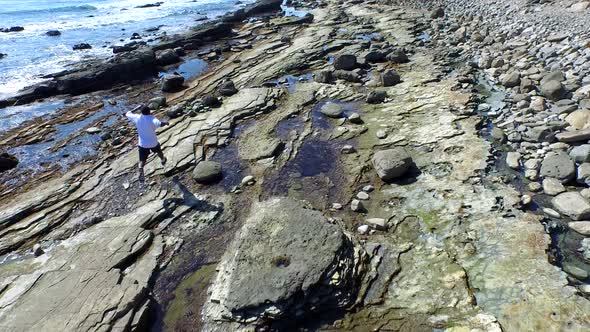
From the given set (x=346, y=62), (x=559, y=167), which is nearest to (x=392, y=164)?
(x=559, y=167)

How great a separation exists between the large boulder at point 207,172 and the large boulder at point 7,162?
786 centimetres

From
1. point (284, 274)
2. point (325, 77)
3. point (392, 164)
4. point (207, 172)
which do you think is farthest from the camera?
point (325, 77)

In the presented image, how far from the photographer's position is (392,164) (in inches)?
429

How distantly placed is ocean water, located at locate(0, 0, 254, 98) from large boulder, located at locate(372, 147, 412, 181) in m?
21.4

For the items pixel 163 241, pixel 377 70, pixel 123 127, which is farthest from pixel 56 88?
pixel 377 70

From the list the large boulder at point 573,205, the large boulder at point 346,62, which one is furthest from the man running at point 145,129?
the large boulder at point 346,62

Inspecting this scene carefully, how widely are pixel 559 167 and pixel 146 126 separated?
1204 cm

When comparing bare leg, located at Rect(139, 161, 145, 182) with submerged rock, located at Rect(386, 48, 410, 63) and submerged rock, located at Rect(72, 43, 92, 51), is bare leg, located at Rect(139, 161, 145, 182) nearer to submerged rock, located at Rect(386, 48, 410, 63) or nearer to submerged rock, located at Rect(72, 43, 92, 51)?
submerged rock, located at Rect(386, 48, 410, 63)

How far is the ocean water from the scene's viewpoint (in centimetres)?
2650

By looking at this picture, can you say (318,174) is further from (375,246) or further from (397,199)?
(375,246)

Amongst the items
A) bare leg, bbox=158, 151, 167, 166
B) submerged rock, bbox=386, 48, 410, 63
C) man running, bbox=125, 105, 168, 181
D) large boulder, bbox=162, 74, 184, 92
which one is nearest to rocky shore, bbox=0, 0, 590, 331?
bare leg, bbox=158, 151, 167, 166

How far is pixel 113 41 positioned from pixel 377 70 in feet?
85.6

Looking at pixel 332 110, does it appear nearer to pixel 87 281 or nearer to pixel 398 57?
pixel 398 57

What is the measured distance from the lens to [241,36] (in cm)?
3266
